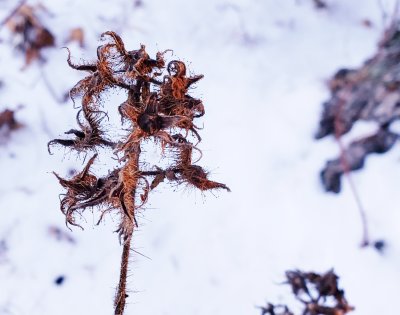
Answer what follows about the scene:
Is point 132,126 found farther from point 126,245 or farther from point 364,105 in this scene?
point 364,105

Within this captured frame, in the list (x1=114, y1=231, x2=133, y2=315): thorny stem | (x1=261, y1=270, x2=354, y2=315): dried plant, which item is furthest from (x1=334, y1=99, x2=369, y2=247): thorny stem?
(x1=114, y1=231, x2=133, y2=315): thorny stem

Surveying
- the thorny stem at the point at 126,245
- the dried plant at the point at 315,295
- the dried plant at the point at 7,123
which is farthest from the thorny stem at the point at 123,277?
the dried plant at the point at 7,123

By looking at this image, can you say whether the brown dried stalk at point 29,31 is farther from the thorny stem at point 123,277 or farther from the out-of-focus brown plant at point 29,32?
the thorny stem at point 123,277

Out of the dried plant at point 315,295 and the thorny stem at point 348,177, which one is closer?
the dried plant at point 315,295

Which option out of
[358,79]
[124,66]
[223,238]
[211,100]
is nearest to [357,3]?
[358,79]

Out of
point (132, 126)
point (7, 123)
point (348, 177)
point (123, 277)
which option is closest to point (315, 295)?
point (348, 177)
